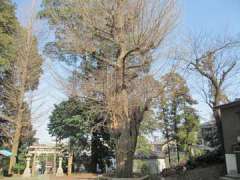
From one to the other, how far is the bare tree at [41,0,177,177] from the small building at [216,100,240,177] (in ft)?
22.4

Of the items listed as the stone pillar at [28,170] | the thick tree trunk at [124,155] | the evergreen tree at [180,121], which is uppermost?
the evergreen tree at [180,121]

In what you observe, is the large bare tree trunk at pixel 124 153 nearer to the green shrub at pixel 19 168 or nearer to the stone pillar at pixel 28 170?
the stone pillar at pixel 28 170

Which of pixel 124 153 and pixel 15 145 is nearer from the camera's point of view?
pixel 124 153

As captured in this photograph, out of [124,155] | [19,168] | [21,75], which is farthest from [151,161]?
[124,155]

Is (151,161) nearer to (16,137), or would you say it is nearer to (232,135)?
(16,137)

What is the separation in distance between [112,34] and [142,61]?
163cm

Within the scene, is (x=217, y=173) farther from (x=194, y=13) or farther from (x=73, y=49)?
(x=73, y=49)

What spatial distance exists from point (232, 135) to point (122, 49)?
872cm

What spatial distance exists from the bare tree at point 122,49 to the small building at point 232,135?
22.4 ft

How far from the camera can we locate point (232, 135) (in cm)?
1456

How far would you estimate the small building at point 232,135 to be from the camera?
46.2ft

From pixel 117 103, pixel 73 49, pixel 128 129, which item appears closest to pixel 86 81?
pixel 73 49

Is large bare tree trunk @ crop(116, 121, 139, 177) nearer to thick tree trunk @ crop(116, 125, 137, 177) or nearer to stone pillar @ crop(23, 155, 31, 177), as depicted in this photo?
thick tree trunk @ crop(116, 125, 137, 177)

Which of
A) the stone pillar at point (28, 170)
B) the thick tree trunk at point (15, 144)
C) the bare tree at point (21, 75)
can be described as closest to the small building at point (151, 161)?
the stone pillar at point (28, 170)
